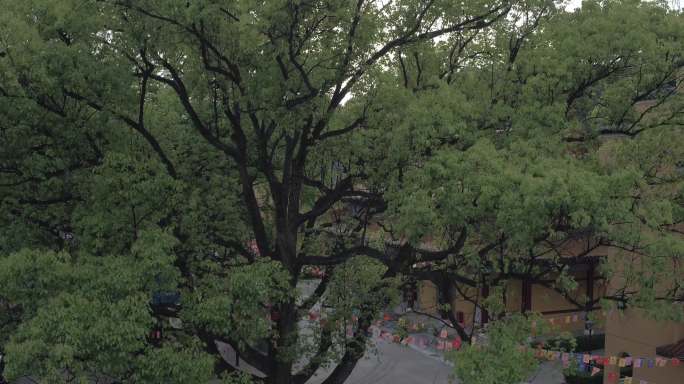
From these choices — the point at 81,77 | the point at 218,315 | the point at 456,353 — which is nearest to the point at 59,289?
the point at 218,315

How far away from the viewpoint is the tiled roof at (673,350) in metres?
15.8

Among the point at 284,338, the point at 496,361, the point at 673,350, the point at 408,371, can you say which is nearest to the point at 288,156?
the point at 284,338

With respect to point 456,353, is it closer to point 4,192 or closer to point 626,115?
point 626,115

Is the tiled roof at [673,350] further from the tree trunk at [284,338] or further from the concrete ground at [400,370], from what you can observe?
the tree trunk at [284,338]

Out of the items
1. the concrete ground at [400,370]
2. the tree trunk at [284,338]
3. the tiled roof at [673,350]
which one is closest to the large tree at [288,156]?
the tree trunk at [284,338]

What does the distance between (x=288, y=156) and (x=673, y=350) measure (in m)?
11.9

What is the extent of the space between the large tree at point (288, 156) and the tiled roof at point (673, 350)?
628cm

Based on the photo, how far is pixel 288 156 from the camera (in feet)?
38.8

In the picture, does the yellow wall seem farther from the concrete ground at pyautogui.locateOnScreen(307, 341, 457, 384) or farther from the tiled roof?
the concrete ground at pyautogui.locateOnScreen(307, 341, 457, 384)

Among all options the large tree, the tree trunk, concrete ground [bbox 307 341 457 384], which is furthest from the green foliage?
concrete ground [bbox 307 341 457 384]

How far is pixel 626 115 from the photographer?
11297 mm

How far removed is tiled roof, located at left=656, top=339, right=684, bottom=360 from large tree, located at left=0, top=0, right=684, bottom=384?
6.28 metres

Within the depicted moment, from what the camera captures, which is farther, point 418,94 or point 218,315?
point 418,94

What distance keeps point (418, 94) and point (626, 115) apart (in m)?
3.94
